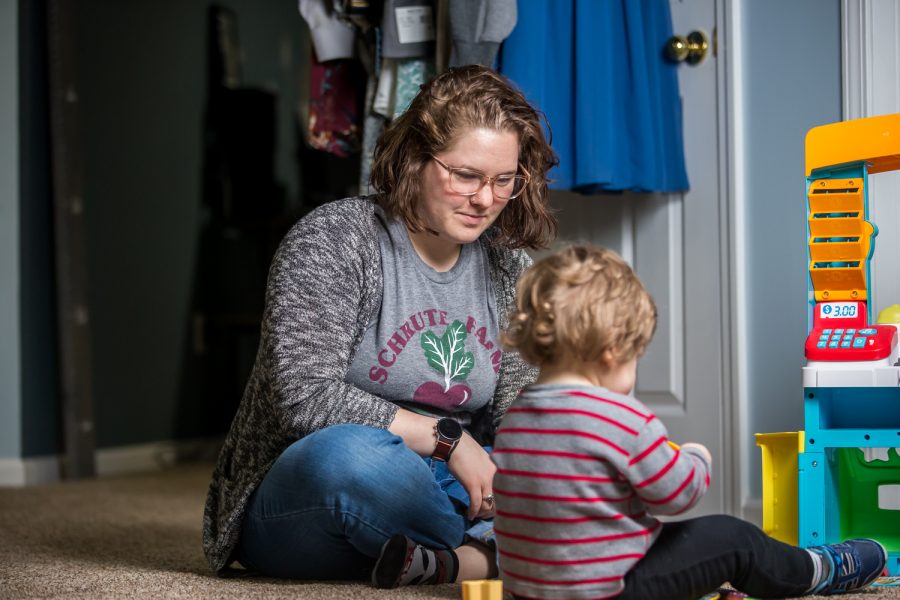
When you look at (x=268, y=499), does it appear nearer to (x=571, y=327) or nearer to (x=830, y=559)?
(x=571, y=327)

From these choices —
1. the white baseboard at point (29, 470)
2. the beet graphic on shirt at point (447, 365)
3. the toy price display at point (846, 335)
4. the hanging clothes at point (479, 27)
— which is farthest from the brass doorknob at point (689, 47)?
the white baseboard at point (29, 470)

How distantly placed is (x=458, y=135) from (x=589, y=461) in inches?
21.7

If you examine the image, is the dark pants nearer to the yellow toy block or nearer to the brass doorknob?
the yellow toy block

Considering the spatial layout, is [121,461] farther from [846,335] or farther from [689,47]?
[846,335]

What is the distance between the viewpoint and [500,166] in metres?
1.41

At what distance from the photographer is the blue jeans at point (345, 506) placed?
1308 mm

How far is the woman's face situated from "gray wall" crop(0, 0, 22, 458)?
6.79 ft

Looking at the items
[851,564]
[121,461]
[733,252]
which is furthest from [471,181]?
[121,461]

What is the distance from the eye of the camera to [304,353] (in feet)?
4.39

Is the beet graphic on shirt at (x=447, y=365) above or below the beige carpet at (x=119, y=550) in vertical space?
above

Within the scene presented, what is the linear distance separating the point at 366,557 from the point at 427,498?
0.14 m

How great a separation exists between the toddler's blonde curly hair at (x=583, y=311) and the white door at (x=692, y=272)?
1084 mm

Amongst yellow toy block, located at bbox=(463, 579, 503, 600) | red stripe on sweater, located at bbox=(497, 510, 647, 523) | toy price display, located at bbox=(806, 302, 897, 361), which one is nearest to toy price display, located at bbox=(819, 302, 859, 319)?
toy price display, located at bbox=(806, 302, 897, 361)

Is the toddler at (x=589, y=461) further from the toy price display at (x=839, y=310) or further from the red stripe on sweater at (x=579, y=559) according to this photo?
the toy price display at (x=839, y=310)
